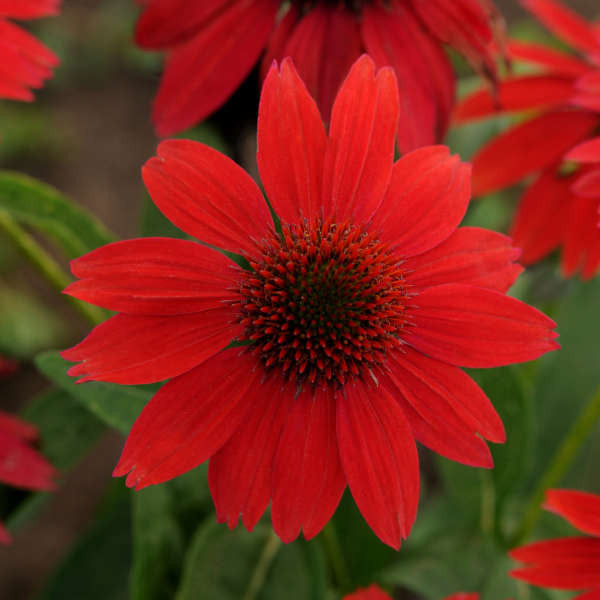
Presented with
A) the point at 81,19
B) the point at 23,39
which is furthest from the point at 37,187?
the point at 81,19

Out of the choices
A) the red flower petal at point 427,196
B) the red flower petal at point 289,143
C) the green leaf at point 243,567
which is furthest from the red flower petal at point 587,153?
the green leaf at point 243,567

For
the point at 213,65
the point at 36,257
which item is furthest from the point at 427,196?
the point at 36,257

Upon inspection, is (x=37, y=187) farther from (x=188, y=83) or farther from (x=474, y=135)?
(x=474, y=135)

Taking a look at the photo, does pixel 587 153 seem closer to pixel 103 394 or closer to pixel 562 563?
pixel 562 563

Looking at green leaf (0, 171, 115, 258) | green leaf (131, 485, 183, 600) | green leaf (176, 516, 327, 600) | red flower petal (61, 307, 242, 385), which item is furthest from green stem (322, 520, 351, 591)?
green leaf (0, 171, 115, 258)

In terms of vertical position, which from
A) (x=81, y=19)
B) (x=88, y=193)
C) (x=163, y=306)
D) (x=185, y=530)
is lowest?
(x=88, y=193)
